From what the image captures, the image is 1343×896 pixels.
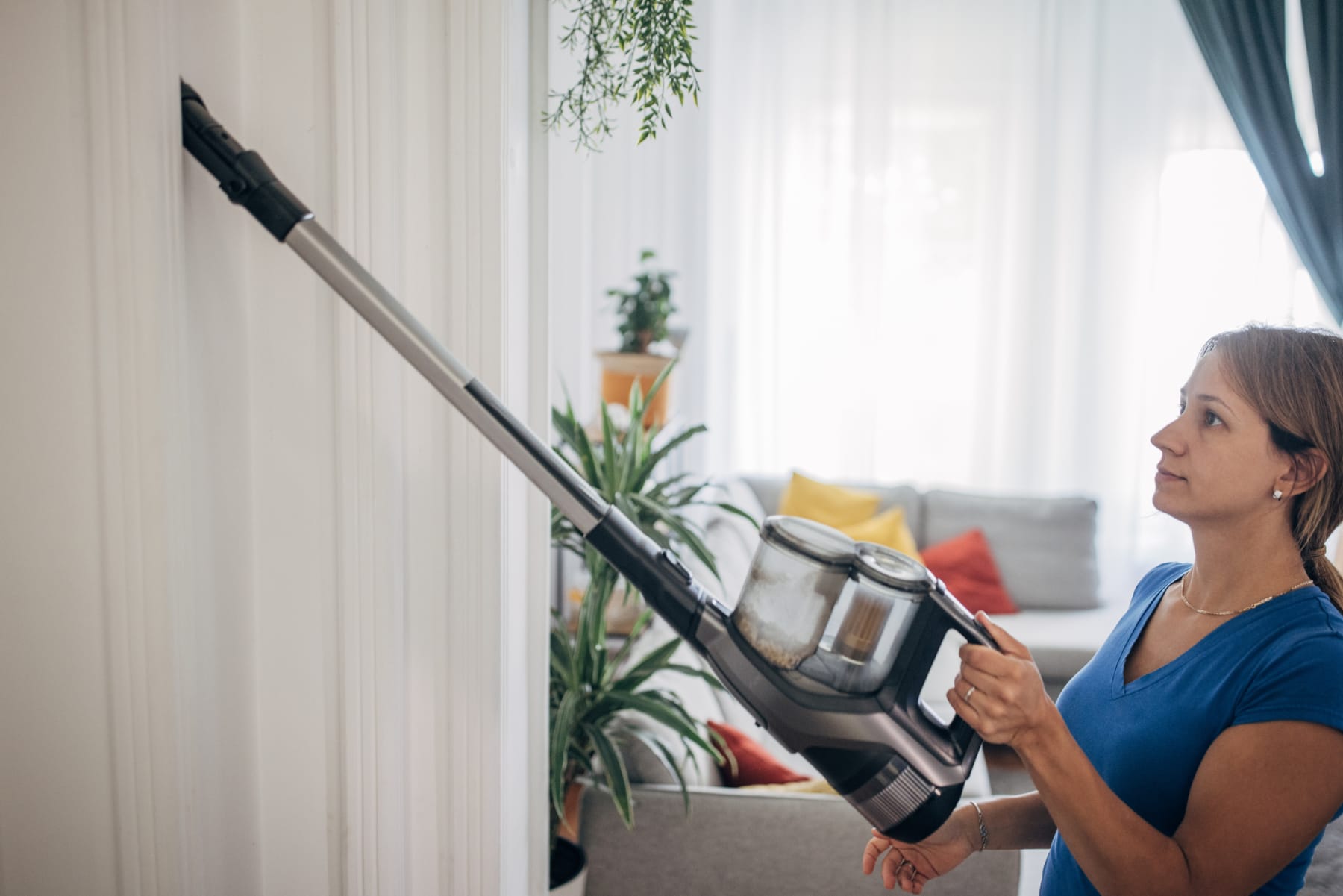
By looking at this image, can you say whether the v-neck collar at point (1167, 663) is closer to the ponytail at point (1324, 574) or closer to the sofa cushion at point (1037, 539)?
the ponytail at point (1324, 574)

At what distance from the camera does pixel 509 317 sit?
0.92m

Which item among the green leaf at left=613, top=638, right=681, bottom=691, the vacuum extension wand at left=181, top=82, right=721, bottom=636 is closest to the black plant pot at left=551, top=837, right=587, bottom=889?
the green leaf at left=613, top=638, right=681, bottom=691

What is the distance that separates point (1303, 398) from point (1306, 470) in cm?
8

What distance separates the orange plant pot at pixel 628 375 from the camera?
2.72 metres

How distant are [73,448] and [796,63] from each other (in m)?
4.04

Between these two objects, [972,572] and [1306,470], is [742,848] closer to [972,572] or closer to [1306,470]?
[1306,470]

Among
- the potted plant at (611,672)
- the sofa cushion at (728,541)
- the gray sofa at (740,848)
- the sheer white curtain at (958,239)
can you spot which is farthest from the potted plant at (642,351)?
the sheer white curtain at (958,239)

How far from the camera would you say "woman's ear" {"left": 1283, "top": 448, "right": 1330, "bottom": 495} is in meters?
0.98

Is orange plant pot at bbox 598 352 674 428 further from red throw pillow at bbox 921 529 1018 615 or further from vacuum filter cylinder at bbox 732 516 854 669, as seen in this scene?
vacuum filter cylinder at bbox 732 516 854 669

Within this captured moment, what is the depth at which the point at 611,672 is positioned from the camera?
70.1 inches

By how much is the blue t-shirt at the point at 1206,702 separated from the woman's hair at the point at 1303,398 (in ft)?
0.28

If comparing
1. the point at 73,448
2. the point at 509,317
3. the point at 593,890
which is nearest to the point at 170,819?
Result: the point at 73,448

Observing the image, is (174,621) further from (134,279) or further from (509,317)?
(509,317)

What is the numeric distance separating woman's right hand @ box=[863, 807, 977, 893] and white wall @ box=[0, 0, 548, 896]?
47 centimetres
